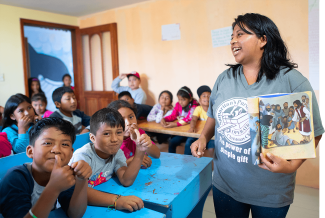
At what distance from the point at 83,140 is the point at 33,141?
93 cm

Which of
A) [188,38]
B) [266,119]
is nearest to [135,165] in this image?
[266,119]

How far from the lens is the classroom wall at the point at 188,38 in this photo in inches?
114

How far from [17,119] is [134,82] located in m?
2.26

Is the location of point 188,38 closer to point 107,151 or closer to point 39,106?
point 39,106

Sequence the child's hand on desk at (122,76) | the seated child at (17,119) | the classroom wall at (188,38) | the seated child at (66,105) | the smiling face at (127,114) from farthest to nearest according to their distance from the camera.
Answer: the child's hand on desk at (122,76), the classroom wall at (188,38), the seated child at (66,105), the seated child at (17,119), the smiling face at (127,114)

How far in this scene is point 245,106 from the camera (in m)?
0.98

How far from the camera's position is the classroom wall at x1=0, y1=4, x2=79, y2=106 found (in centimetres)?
406

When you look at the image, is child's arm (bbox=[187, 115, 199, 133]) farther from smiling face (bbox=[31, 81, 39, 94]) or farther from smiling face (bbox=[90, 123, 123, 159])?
smiling face (bbox=[31, 81, 39, 94])

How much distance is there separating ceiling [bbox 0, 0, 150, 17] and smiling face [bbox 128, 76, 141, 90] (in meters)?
1.33

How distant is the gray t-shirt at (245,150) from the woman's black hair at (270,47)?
0.10ft

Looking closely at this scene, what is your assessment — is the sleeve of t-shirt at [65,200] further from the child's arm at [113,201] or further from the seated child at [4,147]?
the seated child at [4,147]

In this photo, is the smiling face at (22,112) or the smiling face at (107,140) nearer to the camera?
the smiling face at (107,140)

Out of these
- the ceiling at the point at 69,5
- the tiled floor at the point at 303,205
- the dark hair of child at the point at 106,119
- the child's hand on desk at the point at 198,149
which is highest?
the ceiling at the point at 69,5

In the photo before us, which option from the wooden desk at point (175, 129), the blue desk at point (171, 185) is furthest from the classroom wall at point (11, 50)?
the blue desk at point (171, 185)
